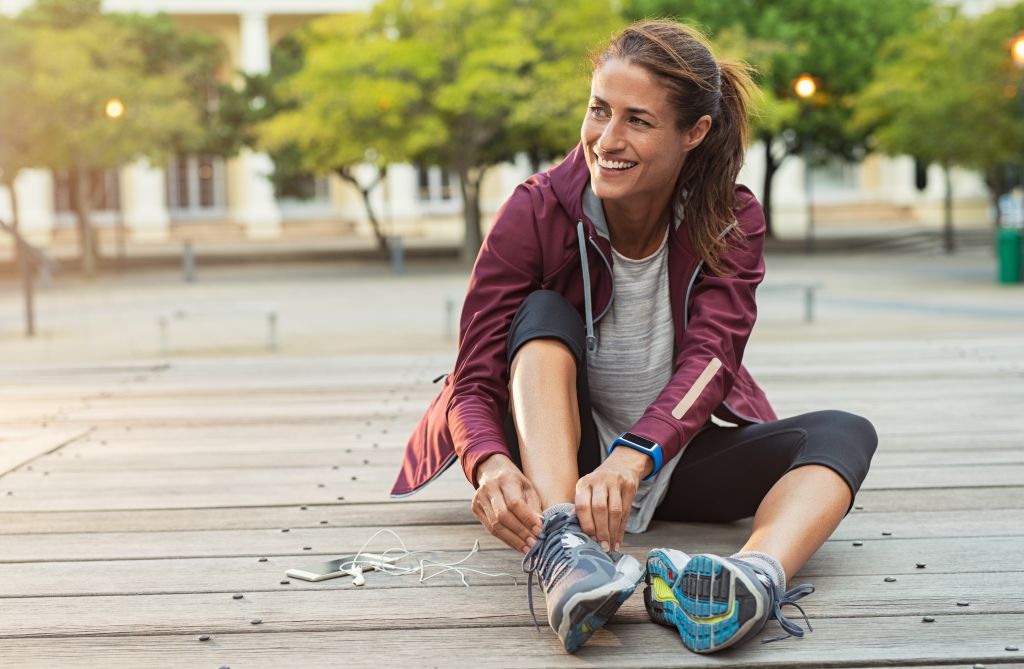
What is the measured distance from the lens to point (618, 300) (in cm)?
312

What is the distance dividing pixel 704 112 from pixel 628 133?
0.20m

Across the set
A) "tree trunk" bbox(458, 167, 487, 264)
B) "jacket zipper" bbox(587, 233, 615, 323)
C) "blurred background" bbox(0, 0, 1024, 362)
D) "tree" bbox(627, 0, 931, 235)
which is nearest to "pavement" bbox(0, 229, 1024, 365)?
"blurred background" bbox(0, 0, 1024, 362)

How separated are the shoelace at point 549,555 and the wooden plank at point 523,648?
0.11 metres

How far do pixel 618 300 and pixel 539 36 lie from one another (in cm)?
2289

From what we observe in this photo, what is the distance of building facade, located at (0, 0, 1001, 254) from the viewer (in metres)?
43.6

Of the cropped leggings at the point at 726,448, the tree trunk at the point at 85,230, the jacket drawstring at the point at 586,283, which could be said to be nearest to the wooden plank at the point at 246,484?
the cropped leggings at the point at 726,448

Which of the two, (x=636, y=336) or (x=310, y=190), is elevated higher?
(x=310, y=190)

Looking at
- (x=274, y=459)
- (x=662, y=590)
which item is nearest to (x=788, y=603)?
(x=662, y=590)

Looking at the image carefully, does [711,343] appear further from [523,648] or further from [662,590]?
[523,648]

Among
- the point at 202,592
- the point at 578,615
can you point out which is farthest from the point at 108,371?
the point at 578,615

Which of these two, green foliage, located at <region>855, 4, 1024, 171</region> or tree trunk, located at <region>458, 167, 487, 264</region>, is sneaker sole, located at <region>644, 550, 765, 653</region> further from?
tree trunk, located at <region>458, 167, 487, 264</region>

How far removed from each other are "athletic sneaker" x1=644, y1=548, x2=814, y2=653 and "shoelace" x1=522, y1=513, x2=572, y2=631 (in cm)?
20

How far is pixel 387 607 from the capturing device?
271cm

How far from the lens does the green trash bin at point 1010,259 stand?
1875 centimetres
